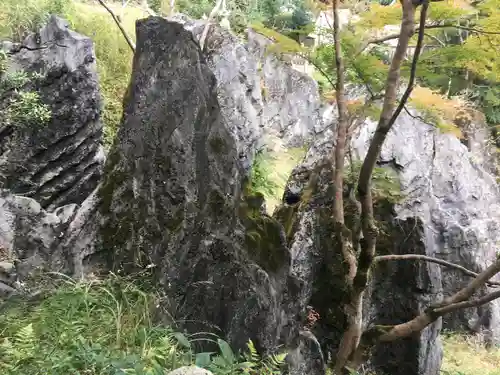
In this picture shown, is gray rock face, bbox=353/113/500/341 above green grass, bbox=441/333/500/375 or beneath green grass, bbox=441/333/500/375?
above

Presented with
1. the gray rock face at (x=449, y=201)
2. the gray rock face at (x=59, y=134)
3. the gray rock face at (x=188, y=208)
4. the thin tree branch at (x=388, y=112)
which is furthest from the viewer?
the gray rock face at (x=59, y=134)

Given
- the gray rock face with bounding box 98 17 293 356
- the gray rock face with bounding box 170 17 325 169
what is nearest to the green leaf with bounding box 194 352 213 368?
the gray rock face with bounding box 98 17 293 356

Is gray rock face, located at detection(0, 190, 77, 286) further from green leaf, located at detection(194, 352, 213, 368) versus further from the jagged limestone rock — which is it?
the jagged limestone rock

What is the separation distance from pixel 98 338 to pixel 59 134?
411 cm

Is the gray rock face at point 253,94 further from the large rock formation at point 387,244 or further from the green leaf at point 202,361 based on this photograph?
the green leaf at point 202,361

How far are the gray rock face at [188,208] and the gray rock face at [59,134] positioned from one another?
2.73m

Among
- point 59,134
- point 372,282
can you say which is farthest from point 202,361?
point 59,134

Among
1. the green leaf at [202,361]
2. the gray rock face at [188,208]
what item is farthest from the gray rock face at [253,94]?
the green leaf at [202,361]

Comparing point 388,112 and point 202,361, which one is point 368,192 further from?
point 202,361

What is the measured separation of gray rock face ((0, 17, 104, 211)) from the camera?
19.3ft

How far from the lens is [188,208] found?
3.19 metres

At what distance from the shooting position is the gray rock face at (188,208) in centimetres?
301

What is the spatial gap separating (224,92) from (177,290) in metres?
4.95

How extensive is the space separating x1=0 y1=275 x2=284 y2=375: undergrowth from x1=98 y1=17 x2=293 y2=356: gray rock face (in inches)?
7.8
